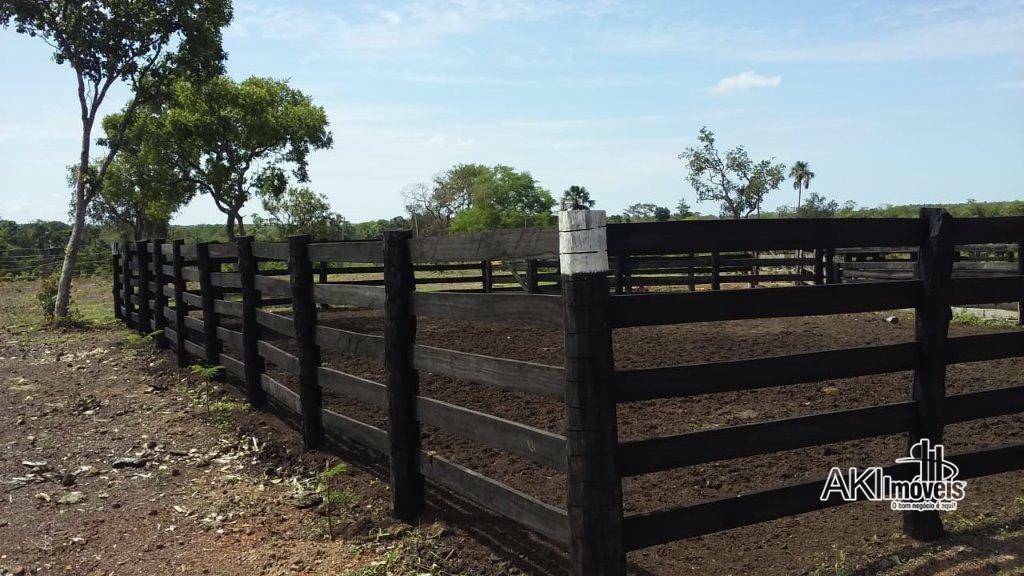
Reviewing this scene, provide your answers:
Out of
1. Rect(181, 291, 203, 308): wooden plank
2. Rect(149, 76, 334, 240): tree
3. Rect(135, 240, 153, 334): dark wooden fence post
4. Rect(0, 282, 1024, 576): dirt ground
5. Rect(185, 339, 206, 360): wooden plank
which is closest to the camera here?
Rect(0, 282, 1024, 576): dirt ground

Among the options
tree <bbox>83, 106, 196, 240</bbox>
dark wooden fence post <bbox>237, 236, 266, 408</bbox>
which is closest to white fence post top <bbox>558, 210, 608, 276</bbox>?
dark wooden fence post <bbox>237, 236, 266, 408</bbox>

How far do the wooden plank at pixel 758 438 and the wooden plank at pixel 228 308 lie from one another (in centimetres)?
605

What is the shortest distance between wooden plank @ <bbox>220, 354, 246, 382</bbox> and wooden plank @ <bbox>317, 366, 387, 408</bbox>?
2.38 metres

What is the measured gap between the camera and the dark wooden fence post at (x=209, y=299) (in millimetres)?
9172

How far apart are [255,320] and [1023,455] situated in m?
6.55

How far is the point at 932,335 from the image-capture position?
157 inches

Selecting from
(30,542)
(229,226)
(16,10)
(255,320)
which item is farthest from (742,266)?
(229,226)

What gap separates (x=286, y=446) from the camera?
21.4ft

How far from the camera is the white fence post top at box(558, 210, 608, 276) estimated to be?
3.10 meters

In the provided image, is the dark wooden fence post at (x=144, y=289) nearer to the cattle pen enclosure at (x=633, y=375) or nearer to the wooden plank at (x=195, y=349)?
the wooden plank at (x=195, y=349)

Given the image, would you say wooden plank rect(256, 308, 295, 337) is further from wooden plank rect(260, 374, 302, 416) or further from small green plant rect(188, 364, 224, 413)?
small green plant rect(188, 364, 224, 413)

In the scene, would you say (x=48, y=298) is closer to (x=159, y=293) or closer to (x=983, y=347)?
(x=159, y=293)

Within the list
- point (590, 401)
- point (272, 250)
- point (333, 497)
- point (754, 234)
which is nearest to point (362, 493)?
point (333, 497)

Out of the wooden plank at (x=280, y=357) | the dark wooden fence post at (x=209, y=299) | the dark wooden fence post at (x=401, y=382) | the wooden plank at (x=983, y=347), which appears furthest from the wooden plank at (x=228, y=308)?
the wooden plank at (x=983, y=347)
